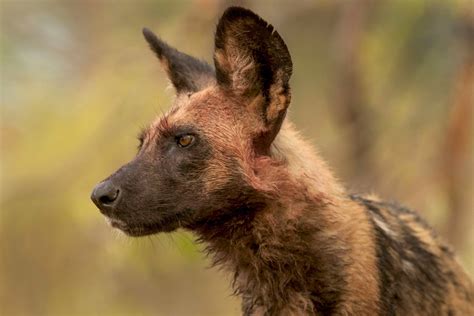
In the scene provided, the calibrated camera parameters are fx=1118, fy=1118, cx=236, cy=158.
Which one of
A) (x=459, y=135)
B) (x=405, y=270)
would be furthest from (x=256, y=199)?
(x=459, y=135)

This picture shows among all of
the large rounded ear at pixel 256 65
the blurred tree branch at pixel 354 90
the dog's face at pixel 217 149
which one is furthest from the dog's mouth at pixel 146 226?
the blurred tree branch at pixel 354 90

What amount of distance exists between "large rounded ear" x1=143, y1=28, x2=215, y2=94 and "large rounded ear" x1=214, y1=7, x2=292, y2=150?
1.51 ft

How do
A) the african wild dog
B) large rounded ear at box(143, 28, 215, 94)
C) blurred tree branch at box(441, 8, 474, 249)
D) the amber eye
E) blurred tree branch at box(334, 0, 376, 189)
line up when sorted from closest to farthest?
the african wild dog
the amber eye
large rounded ear at box(143, 28, 215, 94)
blurred tree branch at box(441, 8, 474, 249)
blurred tree branch at box(334, 0, 376, 189)

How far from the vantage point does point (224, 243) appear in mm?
6309

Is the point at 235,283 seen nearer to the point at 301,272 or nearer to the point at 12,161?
the point at 301,272

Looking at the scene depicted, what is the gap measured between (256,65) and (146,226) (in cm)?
108

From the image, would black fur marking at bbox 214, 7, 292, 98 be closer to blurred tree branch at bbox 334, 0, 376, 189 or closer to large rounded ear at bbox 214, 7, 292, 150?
large rounded ear at bbox 214, 7, 292, 150

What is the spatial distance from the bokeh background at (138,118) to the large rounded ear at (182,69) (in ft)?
12.6

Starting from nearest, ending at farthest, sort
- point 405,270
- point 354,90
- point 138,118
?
point 405,270 → point 138,118 → point 354,90

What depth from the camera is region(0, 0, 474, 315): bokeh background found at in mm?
12055

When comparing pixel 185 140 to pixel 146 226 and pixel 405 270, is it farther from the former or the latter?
pixel 405 270

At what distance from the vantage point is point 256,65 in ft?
20.4

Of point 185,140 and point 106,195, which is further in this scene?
point 185,140

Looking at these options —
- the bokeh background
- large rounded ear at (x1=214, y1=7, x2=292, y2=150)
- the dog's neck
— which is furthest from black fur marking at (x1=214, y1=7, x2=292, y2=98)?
the bokeh background
